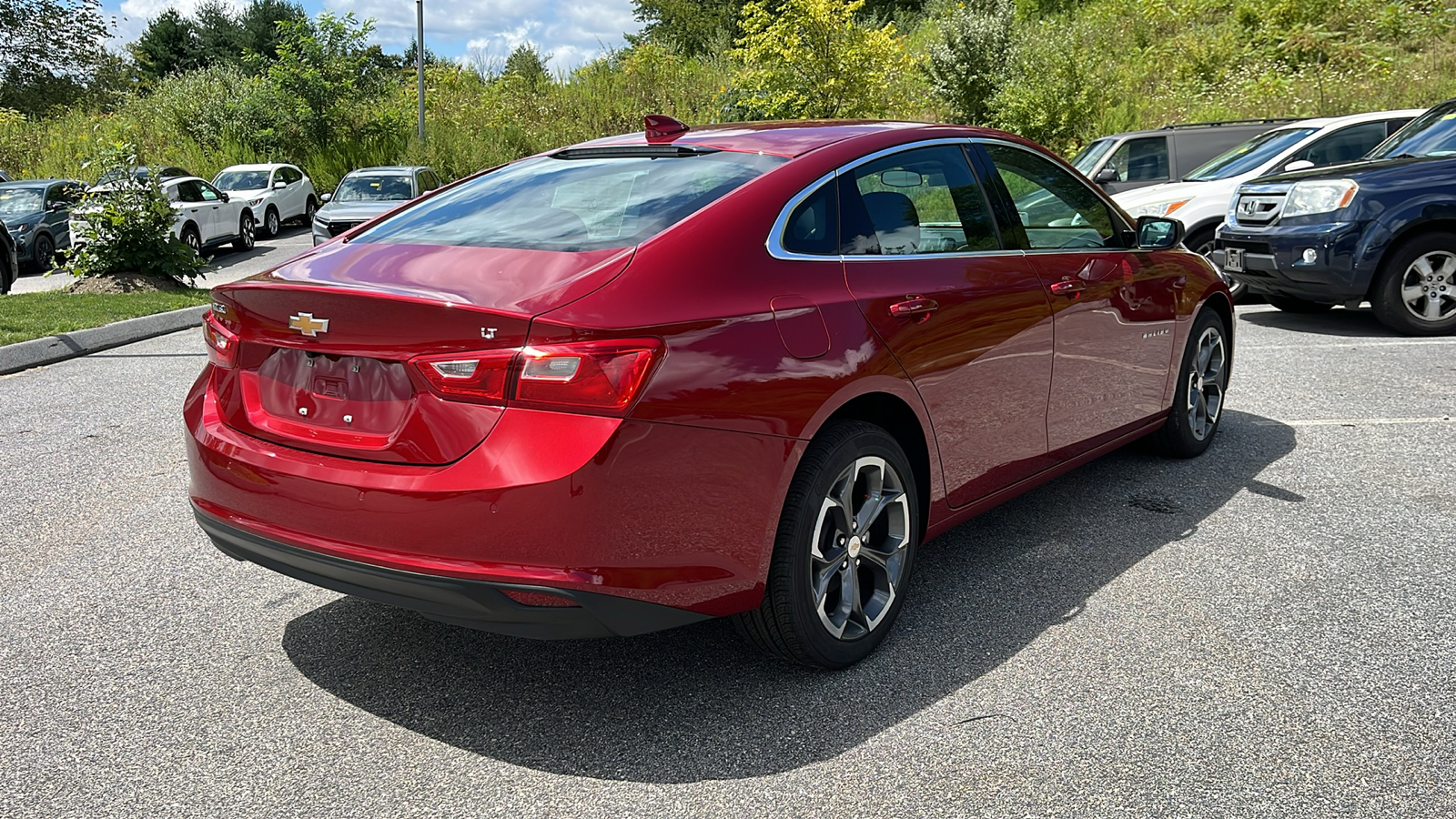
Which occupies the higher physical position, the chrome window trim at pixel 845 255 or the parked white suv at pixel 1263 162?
the parked white suv at pixel 1263 162

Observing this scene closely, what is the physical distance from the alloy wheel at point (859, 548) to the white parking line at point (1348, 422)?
377cm

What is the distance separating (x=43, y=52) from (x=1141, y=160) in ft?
144

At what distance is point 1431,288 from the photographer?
9375 mm

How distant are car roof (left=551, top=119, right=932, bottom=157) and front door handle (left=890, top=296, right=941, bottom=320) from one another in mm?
566

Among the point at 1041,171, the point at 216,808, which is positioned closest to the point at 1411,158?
the point at 1041,171

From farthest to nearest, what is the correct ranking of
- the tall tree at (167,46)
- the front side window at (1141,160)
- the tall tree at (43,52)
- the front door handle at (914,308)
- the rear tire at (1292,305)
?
the tall tree at (167,46) < the tall tree at (43,52) < the front side window at (1141,160) < the rear tire at (1292,305) < the front door handle at (914,308)

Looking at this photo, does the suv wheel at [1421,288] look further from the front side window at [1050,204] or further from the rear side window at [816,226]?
the rear side window at [816,226]

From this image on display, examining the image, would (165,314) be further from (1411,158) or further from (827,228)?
(1411,158)

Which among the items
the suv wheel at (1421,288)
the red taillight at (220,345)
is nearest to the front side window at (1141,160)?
the suv wheel at (1421,288)

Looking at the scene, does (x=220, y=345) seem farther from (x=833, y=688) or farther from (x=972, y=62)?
(x=972, y=62)

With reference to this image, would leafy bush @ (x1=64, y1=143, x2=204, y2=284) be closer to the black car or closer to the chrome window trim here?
the black car

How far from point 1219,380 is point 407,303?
4.48 m

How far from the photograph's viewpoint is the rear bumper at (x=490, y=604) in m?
2.81

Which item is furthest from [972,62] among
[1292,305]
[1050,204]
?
[1050,204]
